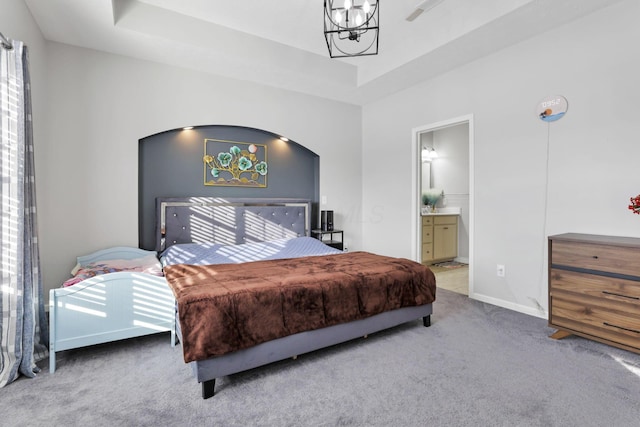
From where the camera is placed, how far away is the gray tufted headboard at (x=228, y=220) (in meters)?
3.61

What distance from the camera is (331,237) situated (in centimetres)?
476

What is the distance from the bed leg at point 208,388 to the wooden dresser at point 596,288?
2615mm

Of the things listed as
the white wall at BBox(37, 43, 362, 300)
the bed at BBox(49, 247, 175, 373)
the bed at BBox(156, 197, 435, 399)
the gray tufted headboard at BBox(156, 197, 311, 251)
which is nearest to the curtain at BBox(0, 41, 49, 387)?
the bed at BBox(49, 247, 175, 373)

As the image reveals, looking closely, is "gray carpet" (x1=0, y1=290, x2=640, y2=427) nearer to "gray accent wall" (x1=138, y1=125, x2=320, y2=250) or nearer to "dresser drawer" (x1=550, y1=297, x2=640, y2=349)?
"dresser drawer" (x1=550, y1=297, x2=640, y2=349)

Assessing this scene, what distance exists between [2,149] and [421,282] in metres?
3.09

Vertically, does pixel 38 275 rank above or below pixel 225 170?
below

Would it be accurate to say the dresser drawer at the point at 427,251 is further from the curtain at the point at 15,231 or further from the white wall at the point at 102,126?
the curtain at the point at 15,231

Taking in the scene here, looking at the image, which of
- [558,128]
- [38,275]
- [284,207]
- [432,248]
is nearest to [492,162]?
[558,128]

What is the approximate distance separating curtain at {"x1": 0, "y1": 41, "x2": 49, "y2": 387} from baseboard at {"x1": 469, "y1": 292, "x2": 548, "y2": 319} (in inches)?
155

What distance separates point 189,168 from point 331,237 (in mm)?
2162

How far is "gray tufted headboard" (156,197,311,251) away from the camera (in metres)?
3.61

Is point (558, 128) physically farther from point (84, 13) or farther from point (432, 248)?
point (84, 13)

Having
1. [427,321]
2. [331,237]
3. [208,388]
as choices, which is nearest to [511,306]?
[427,321]

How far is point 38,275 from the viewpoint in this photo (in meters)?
2.27
